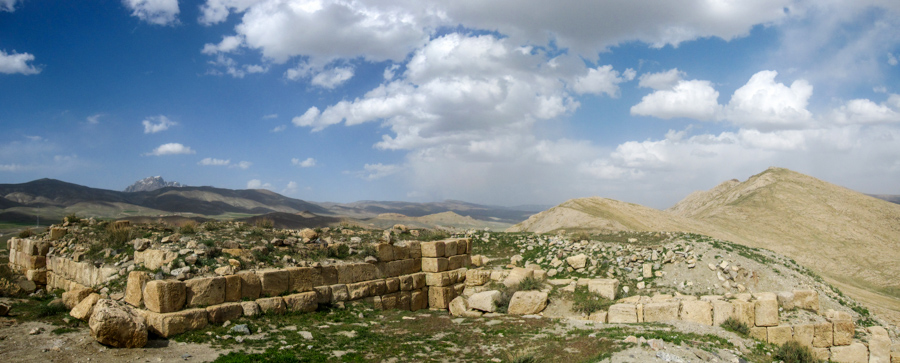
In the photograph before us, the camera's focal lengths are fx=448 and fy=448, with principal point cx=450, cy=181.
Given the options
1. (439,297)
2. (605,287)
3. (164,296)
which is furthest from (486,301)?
(164,296)

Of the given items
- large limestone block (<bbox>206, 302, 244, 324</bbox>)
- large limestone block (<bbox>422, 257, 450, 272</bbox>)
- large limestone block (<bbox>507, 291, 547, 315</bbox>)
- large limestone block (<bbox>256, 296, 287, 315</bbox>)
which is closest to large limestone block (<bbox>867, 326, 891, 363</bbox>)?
large limestone block (<bbox>507, 291, 547, 315</bbox>)

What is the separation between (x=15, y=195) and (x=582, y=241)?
90.1 metres

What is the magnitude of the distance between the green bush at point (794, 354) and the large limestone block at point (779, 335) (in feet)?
2.89

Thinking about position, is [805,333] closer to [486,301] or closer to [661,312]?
[661,312]

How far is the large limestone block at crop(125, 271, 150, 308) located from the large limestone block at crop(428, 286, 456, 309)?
8.59 metres

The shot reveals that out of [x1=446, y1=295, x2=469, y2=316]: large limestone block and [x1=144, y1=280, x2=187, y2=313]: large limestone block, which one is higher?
[x1=144, y1=280, x2=187, y2=313]: large limestone block

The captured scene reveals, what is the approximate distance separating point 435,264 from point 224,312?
7207 millimetres

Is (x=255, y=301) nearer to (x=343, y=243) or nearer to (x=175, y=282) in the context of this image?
(x=175, y=282)

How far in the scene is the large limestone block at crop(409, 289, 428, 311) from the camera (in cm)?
1512

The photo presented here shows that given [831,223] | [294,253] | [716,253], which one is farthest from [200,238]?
[831,223]

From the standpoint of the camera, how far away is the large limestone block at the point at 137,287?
9617 mm

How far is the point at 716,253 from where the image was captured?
15977 mm

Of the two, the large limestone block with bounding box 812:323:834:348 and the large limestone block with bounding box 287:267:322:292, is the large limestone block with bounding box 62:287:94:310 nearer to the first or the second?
the large limestone block with bounding box 287:267:322:292

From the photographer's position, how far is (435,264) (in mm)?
15609
